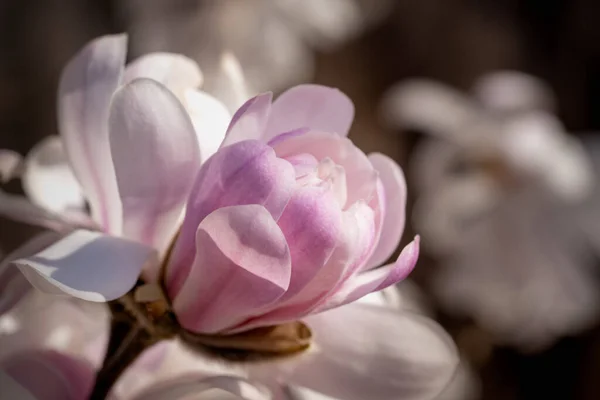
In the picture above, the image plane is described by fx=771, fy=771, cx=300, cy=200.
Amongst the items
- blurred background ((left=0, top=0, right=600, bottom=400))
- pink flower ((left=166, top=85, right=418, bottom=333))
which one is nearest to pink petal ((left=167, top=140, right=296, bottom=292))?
pink flower ((left=166, top=85, right=418, bottom=333))

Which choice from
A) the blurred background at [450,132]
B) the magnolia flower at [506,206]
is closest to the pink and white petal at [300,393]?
the blurred background at [450,132]

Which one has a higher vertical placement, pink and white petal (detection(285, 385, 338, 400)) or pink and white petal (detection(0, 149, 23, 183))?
pink and white petal (detection(0, 149, 23, 183))

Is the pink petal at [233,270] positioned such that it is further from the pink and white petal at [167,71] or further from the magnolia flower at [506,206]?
the magnolia flower at [506,206]

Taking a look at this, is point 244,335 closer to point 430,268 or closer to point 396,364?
point 396,364

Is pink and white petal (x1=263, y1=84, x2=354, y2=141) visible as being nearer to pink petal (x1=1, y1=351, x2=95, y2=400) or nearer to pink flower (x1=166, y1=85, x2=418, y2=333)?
pink flower (x1=166, y1=85, x2=418, y2=333)

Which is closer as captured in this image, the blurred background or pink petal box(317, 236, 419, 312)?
pink petal box(317, 236, 419, 312)

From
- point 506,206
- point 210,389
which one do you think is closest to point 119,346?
point 210,389
